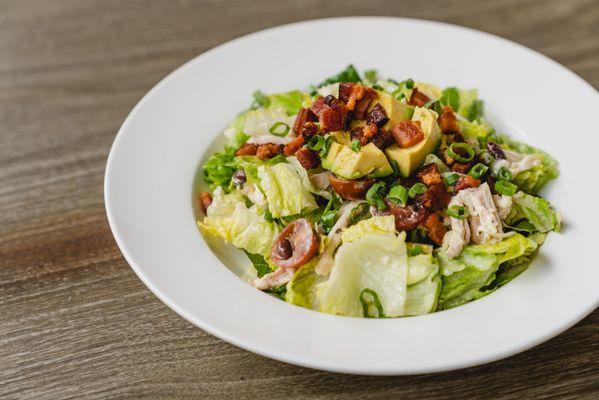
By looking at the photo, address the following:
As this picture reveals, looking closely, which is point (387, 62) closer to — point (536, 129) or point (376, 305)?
point (536, 129)

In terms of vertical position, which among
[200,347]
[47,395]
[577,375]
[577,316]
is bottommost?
[47,395]

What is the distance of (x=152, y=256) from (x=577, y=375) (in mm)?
2181

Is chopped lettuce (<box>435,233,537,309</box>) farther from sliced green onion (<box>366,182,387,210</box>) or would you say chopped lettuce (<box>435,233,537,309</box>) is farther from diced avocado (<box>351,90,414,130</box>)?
diced avocado (<box>351,90,414,130</box>)

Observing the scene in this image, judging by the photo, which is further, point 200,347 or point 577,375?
point 200,347

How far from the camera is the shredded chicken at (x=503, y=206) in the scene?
139 inches

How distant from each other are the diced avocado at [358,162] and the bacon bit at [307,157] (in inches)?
4.6

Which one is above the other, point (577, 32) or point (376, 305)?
point (577, 32)

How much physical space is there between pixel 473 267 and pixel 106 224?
2354 mm

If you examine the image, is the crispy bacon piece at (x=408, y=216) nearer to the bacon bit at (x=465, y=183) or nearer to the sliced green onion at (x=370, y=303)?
the bacon bit at (x=465, y=183)

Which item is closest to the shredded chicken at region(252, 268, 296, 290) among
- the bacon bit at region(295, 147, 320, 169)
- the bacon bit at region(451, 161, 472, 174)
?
the bacon bit at region(295, 147, 320, 169)

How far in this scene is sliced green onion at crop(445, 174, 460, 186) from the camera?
3561 mm

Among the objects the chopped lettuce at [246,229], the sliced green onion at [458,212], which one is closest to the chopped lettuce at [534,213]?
the sliced green onion at [458,212]

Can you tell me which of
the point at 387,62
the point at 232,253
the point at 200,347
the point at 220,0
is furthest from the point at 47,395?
the point at 220,0

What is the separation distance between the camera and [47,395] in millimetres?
3061
